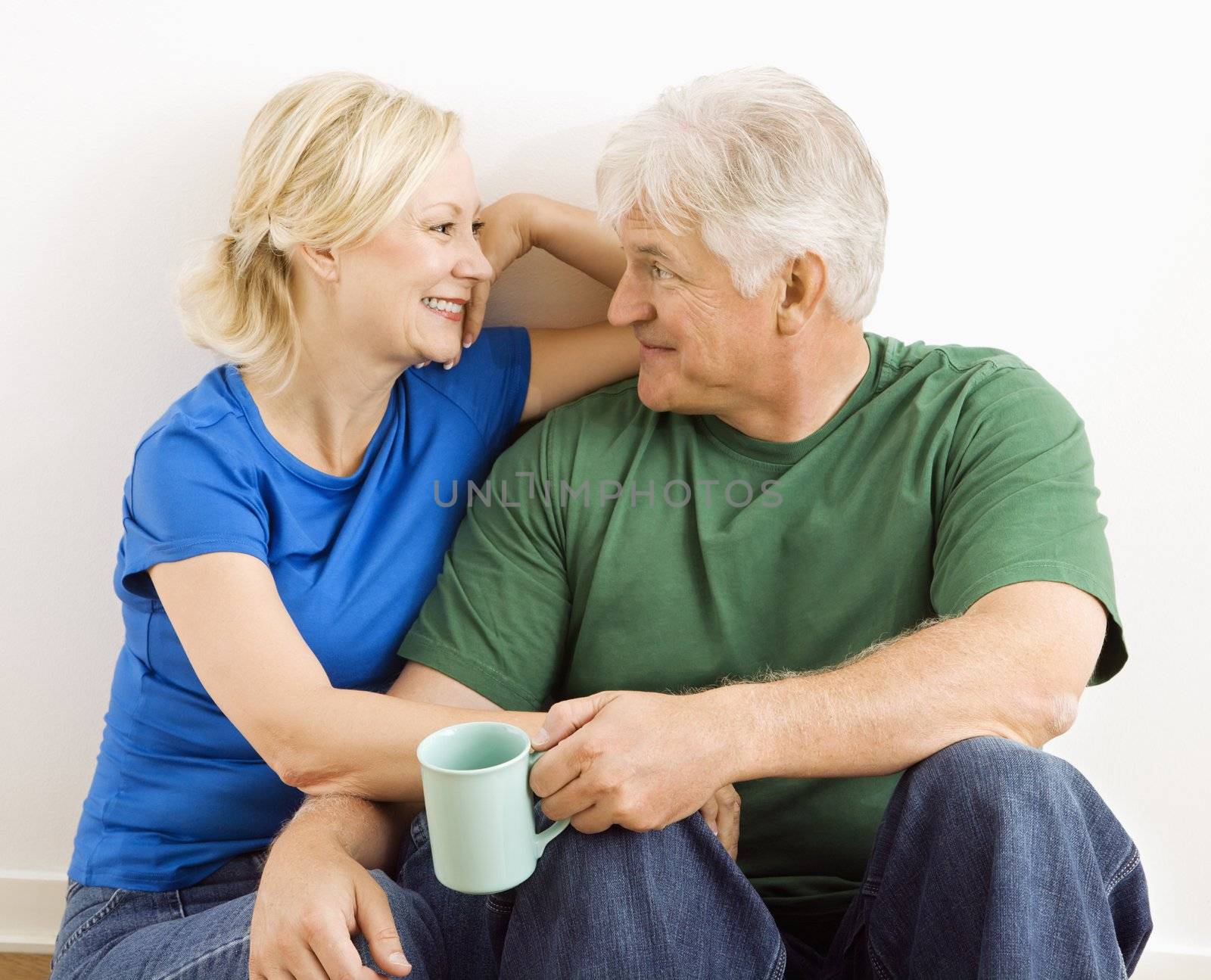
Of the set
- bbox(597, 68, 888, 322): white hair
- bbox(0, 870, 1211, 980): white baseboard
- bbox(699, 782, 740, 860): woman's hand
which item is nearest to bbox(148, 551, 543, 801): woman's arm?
bbox(699, 782, 740, 860): woman's hand

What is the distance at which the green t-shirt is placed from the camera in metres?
1.42

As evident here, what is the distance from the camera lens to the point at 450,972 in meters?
1.35

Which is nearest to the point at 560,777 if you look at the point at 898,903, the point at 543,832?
the point at 543,832

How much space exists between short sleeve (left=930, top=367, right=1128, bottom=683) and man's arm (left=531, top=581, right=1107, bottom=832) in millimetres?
33

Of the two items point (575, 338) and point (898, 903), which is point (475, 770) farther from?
point (575, 338)

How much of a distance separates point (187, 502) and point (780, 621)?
756mm

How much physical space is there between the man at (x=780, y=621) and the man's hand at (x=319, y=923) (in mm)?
12

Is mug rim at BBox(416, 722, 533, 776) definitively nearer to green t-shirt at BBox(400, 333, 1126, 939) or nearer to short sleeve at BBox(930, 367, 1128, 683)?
green t-shirt at BBox(400, 333, 1126, 939)

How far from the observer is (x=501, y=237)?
1.56 m

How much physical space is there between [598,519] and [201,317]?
23.0 inches

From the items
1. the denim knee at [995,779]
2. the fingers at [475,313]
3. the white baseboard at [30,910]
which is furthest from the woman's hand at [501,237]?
Answer: the white baseboard at [30,910]

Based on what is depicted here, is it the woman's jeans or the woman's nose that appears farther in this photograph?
the woman's nose

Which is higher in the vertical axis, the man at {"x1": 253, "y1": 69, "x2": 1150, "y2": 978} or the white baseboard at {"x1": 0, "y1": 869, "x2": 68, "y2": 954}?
the man at {"x1": 253, "y1": 69, "x2": 1150, "y2": 978}

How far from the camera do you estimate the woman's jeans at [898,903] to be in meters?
1.03
